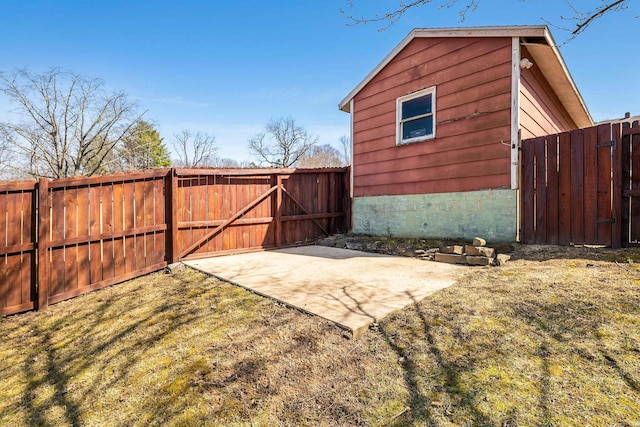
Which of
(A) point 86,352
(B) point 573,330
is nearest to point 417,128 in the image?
(B) point 573,330

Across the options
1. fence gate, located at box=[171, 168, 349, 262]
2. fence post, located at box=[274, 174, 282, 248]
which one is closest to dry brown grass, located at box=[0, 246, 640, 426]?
fence gate, located at box=[171, 168, 349, 262]

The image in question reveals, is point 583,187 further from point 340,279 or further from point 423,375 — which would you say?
point 423,375

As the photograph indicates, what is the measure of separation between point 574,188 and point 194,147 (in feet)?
110

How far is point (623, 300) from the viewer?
255 centimetres

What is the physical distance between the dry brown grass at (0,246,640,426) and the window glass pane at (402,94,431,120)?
15.0 feet

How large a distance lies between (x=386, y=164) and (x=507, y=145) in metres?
2.72

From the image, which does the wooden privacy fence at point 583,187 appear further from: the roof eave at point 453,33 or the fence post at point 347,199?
the fence post at point 347,199

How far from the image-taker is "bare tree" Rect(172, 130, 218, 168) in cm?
3198

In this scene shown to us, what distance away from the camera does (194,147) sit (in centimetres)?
3212

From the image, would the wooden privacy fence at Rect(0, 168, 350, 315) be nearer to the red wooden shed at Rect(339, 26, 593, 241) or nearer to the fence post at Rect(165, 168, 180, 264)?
the fence post at Rect(165, 168, 180, 264)

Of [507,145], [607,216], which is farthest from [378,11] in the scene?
[607,216]

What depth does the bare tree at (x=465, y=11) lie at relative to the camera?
133 inches

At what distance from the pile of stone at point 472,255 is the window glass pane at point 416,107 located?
3431mm

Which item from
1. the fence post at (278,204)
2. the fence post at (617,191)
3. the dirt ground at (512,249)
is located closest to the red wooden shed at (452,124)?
the dirt ground at (512,249)
